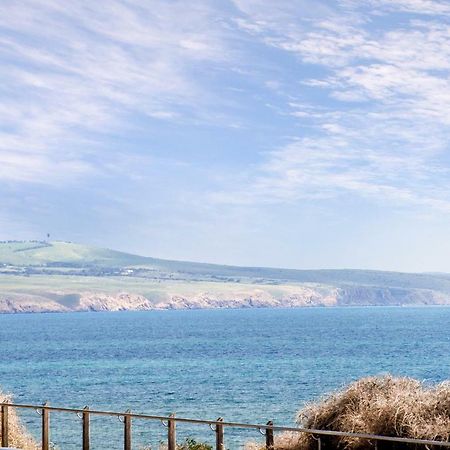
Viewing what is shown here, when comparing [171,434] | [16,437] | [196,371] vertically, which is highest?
[171,434]

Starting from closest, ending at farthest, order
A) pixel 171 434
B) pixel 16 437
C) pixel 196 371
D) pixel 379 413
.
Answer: pixel 171 434 < pixel 379 413 < pixel 16 437 < pixel 196 371

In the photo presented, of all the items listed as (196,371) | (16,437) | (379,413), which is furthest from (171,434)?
(196,371)

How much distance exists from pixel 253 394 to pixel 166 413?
465 inches

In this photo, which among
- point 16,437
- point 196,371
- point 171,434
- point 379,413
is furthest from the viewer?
point 196,371

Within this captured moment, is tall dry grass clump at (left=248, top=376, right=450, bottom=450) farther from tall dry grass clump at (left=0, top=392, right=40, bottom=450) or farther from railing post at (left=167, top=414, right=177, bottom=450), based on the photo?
tall dry grass clump at (left=0, top=392, right=40, bottom=450)

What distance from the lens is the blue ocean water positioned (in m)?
48.1

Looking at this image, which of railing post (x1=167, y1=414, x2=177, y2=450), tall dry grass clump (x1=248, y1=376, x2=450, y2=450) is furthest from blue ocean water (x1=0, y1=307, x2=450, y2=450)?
railing post (x1=167, y1=414, x2=177, y2=450)

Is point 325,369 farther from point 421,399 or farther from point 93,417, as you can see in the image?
point 421,399

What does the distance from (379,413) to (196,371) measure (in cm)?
6485

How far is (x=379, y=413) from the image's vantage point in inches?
682

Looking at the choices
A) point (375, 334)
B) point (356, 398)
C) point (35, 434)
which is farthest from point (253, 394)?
point (375, 334)

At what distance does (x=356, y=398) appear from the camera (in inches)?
717

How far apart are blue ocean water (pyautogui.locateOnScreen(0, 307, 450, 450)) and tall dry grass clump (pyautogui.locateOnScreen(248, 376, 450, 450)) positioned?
1714cm

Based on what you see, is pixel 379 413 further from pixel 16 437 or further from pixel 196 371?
pixel 196 371
